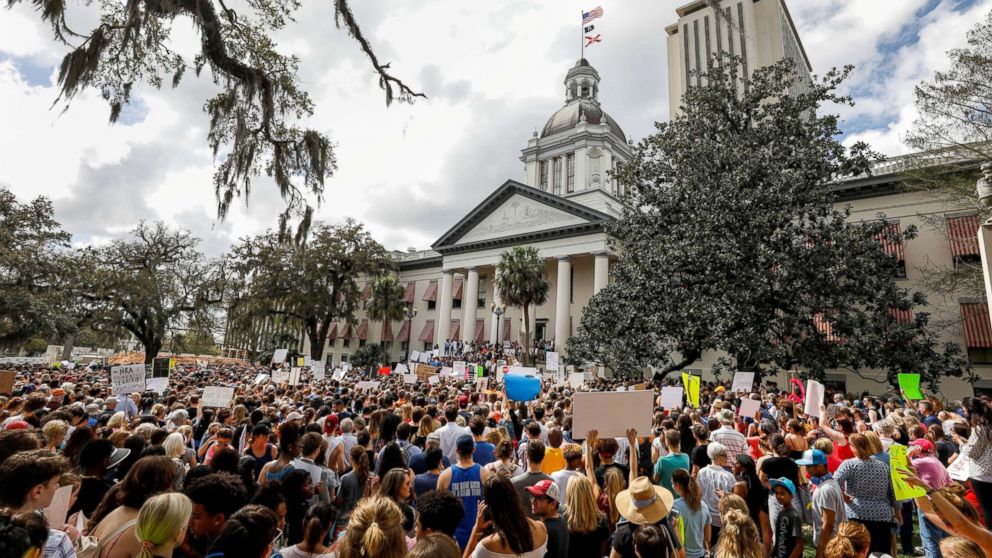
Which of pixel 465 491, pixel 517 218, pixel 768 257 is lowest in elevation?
pixel 465 491

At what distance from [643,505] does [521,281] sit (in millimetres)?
29083

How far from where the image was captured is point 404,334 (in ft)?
154

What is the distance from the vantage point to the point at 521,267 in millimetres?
32250

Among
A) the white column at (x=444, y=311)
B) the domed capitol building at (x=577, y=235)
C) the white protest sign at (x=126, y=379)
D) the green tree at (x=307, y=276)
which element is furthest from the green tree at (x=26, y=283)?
the white column at (x=444, y=311)

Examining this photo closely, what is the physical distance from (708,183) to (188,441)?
1933cm

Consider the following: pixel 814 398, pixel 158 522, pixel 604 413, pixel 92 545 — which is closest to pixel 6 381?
pixel 92 545

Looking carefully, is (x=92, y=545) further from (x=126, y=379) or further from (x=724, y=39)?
(x=724, y=39)

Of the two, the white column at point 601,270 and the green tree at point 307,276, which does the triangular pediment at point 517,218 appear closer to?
the white column at point 601,270

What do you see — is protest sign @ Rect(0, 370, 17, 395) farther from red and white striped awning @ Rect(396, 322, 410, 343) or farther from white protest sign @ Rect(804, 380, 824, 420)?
red and white striped awning @ Rect(396, 322, 410, 343)

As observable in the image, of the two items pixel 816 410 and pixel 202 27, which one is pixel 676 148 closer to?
pixel 816 410

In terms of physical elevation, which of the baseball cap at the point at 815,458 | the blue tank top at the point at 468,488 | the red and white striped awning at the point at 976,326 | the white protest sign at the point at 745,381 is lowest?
the blue tank top at the point at 468,488

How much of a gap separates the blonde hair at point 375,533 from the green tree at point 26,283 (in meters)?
26.7

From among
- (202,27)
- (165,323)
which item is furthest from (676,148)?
(165,323)

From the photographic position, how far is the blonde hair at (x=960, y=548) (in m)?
2.27
